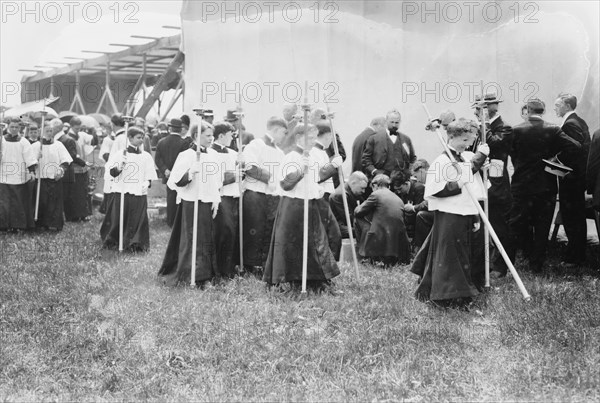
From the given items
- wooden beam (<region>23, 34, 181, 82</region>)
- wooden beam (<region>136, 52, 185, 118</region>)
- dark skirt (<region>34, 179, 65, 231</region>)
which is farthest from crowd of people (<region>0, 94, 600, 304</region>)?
wooden beam (<region>23, 34, 181, 82</region>)

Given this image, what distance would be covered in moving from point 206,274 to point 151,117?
1239cm

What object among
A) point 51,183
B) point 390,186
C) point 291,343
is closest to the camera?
point 291,343

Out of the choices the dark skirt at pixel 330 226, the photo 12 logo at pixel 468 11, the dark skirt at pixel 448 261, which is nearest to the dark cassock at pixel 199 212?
the dark skirt at pixel 330 226

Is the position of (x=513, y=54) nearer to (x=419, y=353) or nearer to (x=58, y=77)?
(x=419, y=353)

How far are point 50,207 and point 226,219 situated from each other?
539 centimetres

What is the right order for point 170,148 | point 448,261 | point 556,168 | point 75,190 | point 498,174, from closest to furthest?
1. point 448,261
2. point 498,174
3. point 556,168
4. point 170,148
5. point 75,190

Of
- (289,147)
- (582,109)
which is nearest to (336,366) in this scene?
(289,147)

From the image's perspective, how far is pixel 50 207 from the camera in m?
13.2

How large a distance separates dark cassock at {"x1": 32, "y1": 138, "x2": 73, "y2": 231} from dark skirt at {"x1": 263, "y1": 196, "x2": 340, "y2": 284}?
255 inches

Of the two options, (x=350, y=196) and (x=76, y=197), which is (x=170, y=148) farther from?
(x=350, y=196)

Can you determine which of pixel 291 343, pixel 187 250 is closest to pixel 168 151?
pixel 187 250

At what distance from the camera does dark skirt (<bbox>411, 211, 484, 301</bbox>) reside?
23.5 feet

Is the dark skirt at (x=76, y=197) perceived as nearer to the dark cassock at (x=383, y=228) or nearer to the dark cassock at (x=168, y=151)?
the dark cassock at (x=168, y=151)

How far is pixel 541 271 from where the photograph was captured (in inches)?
355
